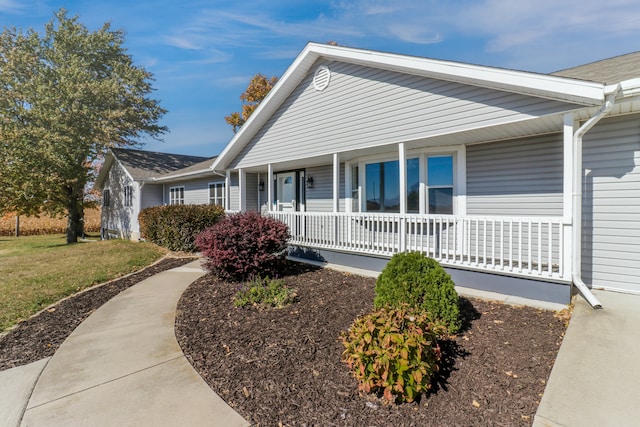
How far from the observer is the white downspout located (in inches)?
165

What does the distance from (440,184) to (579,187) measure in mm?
2535

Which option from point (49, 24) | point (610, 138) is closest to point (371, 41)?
point (610, 138)

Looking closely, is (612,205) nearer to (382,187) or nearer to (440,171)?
(440,171)

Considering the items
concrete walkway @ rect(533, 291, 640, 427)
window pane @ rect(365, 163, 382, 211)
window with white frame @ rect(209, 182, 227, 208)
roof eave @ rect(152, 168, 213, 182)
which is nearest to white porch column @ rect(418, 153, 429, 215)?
window pane @ rect(365, 163, 382, 211)

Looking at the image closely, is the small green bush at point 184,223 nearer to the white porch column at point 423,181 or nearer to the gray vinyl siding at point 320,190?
the gray vinyl siding at point 320,190

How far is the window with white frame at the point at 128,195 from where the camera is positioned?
17156 mm

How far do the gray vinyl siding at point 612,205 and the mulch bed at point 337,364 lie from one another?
1729mm

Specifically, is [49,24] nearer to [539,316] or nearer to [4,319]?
[4,319]

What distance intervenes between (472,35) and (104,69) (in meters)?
23.2

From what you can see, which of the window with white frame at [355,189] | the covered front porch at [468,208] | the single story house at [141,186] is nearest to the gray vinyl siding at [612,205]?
the covered front porch at [468,208]

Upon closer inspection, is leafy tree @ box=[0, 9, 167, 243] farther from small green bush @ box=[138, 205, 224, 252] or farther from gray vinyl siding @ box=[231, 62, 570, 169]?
gray vinyl siding @ box=[231, 62, 570, 169]

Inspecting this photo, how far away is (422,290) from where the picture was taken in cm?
380

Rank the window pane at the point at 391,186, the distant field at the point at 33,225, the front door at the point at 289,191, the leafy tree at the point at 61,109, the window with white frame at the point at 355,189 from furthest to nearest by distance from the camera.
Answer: the distant field at the point at 33,225 → the leafy tree at the point at 61,109 → the front door at the point at 289,191 → the window with white frame at the point at 355,189 → the window pane at the point at 391,186

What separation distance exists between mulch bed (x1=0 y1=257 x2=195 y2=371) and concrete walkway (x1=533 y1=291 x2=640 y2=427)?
5.33m
